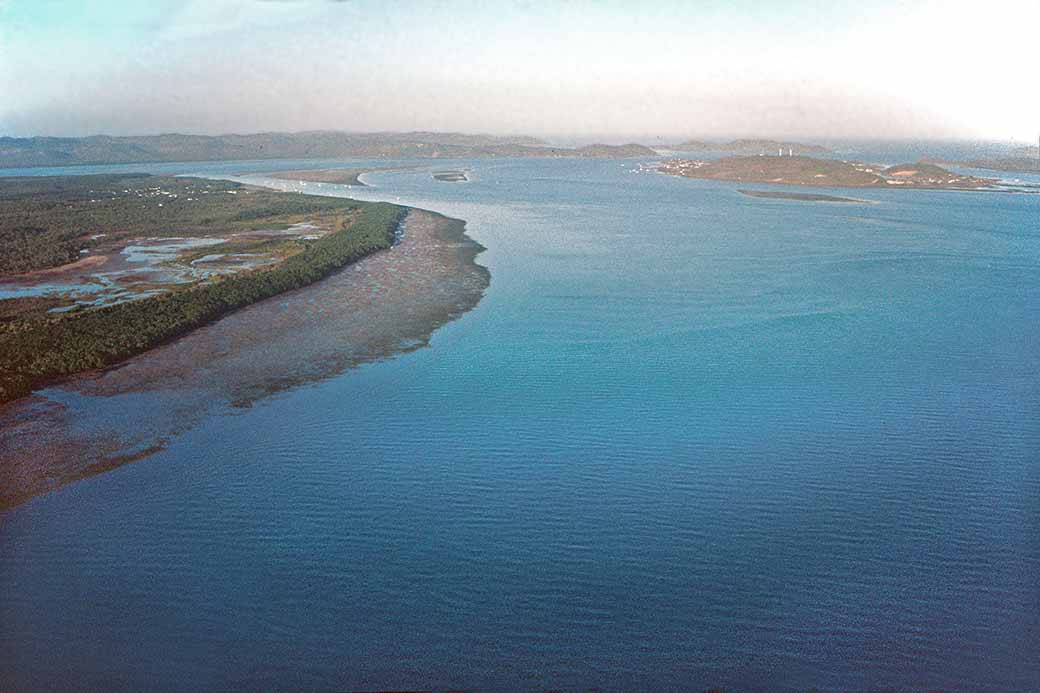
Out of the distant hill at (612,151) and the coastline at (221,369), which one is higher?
the distant hill at (612,151)

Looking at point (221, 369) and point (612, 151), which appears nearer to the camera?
point (221, 369)


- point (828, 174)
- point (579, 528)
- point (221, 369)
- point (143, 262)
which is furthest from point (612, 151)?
point (579, 528)

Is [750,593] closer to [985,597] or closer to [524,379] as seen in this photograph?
[985,597]

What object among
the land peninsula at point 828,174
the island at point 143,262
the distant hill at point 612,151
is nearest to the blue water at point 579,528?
the island at point 143,262

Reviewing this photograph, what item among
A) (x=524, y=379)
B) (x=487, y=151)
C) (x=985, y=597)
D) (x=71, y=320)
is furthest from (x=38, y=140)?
(x=985, y=597)

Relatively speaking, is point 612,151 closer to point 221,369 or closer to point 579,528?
point 221,369

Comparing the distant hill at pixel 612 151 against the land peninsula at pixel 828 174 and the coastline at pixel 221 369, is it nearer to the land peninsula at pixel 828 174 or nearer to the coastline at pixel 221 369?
the land peninsula at pixel 828 174
